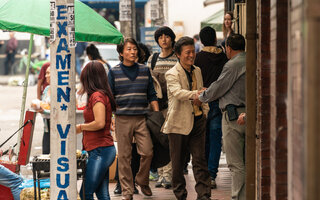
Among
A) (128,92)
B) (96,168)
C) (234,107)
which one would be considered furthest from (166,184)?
(96,168)

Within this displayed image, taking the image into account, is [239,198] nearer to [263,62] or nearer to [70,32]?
[263,62]

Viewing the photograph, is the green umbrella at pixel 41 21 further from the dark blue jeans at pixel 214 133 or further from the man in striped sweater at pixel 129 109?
the dark blue jeans at pixel 214 133

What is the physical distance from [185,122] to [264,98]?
7.32 feet

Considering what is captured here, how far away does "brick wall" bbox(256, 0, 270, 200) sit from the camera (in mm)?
5980

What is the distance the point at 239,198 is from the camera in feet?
24.6

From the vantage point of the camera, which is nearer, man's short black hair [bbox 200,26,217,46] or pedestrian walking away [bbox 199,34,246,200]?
pedestrian walking away [bbox 199,34,246,200]

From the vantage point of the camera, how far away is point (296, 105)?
3982 millimetres

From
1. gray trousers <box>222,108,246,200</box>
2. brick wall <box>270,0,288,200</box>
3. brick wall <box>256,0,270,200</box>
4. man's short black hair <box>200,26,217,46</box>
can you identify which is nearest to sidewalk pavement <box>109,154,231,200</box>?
gray trousers <box>222,108,246,200</box>

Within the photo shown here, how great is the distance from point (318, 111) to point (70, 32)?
10.8 ft

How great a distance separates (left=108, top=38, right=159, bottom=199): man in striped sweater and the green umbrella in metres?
0.52

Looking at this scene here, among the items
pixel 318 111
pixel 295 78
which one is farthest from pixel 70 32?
pixel 318 111

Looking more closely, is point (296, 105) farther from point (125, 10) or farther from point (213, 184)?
point (125, 10)

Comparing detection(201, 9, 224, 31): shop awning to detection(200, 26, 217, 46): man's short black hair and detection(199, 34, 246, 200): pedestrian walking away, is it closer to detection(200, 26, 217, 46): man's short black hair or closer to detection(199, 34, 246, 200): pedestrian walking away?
detection(200, 26, 217, 46): man's short black hair

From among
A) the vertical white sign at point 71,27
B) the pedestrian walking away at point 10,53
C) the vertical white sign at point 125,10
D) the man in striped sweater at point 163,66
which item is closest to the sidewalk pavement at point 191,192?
the man in striped sweater at point 163,66
